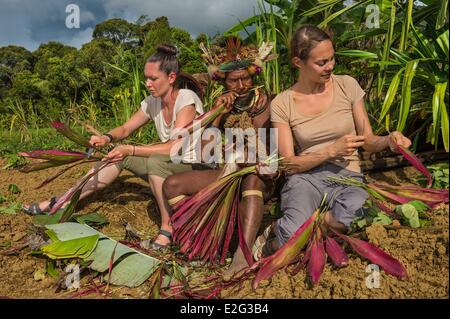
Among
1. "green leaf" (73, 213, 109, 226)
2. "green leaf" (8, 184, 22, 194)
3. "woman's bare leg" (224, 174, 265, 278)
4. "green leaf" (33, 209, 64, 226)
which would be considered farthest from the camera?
"green leaf" (8, 184, 22, 194)

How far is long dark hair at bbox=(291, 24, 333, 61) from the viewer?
2209mm

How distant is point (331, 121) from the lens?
2.31 metres

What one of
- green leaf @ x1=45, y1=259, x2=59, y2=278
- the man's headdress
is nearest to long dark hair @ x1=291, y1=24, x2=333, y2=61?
the man's headdress

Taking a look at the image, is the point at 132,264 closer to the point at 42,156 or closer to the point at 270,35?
the point at 42,156

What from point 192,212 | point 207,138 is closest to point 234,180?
point 192,212

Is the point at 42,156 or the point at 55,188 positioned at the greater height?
the point at 42,156

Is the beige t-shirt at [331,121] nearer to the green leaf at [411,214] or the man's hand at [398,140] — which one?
the man's hand at [398,140]

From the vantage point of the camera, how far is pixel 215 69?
8.64ft

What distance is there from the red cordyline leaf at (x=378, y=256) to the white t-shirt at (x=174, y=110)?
3.77 ft

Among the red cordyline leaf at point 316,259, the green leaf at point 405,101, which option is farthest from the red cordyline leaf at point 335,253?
the green leaf at point 405,101

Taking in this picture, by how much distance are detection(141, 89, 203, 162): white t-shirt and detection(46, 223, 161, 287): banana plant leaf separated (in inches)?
25.0

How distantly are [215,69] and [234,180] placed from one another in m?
0.68

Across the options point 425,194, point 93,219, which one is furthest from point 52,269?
point 425,194

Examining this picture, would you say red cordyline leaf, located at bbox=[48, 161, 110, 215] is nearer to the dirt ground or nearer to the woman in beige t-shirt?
the dirt ground
